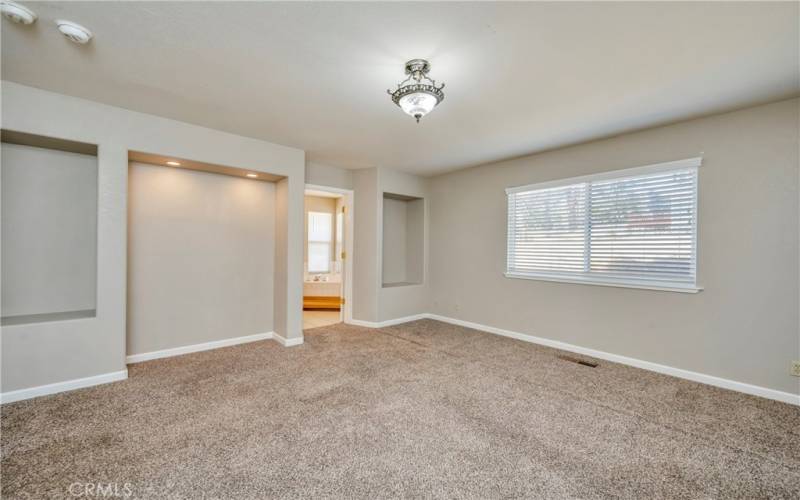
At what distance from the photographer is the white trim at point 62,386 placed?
8.54 feet

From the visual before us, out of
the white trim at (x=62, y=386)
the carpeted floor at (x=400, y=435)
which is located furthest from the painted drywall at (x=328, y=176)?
the white trim at (x=62, y=386)

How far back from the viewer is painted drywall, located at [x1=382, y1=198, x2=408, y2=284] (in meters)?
5.94

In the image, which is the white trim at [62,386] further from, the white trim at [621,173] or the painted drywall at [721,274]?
the white trim at [621,173]

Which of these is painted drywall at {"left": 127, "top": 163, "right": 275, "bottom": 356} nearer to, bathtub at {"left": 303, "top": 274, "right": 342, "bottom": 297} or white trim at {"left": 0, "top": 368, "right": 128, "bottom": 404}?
white trim at {"left": 0, "top": 368, "right": 128, "bottom": 404}

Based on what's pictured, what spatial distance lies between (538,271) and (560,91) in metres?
2.48

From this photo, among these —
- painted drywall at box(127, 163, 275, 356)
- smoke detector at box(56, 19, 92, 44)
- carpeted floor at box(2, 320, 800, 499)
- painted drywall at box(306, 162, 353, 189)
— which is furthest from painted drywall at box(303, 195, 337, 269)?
smoke detector at box(56, 19, 92, 44)

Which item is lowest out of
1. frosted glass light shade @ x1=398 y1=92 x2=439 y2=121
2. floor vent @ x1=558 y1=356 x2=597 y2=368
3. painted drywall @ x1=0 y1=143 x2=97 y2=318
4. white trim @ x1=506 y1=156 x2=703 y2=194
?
floor vent @ x1=558 y1=356 x2=597 y2=368

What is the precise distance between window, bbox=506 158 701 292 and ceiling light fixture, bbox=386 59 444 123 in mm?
2596

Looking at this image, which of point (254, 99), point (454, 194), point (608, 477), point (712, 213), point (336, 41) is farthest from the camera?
point (454, 194)

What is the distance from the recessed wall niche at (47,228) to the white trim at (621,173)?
495cm

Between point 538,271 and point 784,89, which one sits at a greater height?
point 784,89

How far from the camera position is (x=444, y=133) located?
12.0 feet

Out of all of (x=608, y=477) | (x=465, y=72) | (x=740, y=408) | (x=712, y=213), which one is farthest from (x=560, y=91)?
(x=740, y=408)

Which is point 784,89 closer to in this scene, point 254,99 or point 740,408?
point 740,408
